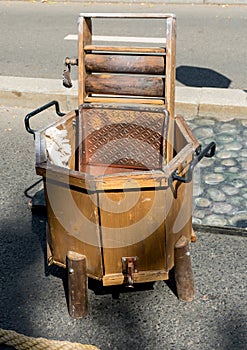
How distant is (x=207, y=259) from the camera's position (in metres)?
3.67

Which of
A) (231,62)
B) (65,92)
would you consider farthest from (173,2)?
(65,92)

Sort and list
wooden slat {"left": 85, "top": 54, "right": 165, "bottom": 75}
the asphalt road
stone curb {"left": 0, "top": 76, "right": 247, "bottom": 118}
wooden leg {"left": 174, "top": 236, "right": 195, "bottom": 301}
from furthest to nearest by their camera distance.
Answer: the asphalt road → stone curb {"left": 0, "top": 76, "right": 247, "bottom": 118} → wooden slat {"left": 85, "top": 54, "right": 165, "bottom": 75} → wooden leg {"left": 174, "top": 236, "right": 195, "bottom": 301}

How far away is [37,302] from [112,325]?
0.53m

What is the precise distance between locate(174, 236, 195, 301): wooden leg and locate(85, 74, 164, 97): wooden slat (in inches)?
46.2

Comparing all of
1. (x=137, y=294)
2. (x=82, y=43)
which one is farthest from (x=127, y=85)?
(x=137, y=294)

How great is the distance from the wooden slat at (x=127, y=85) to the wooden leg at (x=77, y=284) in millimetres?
1327

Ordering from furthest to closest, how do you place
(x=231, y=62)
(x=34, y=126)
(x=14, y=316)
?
1. (x=231, y=62)
2. (x=34, y=126)
3. (x=14, y=316)

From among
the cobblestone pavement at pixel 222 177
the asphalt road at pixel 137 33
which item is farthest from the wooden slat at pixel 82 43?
the asphalt road at pixel 137 33

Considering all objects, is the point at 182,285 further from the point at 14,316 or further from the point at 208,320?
the point at 14,316

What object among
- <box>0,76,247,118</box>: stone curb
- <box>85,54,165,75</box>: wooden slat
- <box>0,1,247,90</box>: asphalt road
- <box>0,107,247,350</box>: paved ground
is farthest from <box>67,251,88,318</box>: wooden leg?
<box>0,1,247,90</box>: asphalt road

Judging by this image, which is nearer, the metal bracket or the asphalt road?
the metal bracket

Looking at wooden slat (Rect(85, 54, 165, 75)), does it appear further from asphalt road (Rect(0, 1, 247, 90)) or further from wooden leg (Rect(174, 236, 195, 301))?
asphalt road (Rect(0, 1, 247, 90))

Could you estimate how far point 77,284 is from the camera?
3102 millimetres

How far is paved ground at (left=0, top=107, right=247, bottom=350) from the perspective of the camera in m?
3.03
